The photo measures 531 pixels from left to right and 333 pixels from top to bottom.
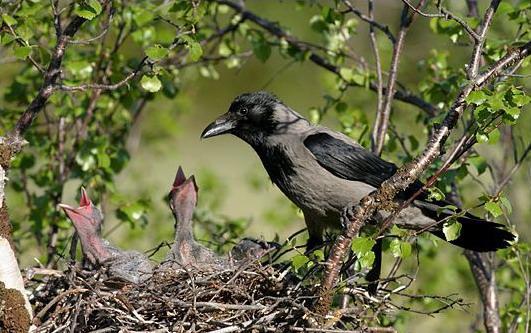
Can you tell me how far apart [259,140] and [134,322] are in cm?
176

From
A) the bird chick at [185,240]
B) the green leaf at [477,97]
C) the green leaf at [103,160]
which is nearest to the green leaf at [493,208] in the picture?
the green leaf at [477,97]

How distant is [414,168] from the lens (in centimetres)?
420

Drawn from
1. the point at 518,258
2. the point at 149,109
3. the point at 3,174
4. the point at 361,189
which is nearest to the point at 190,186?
the point at 361,189

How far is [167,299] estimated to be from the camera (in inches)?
182

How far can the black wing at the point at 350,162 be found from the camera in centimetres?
569

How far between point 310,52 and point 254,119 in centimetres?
67

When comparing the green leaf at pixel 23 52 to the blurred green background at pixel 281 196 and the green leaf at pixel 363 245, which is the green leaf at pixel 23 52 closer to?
the green leaf at pixel 363 245

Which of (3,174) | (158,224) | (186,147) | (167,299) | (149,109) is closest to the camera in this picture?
(3,174)

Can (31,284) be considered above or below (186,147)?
below

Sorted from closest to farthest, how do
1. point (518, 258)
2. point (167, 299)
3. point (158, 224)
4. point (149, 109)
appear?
point (167, 299) < point (518, 258) < point (158, 224) < point (149, 109)

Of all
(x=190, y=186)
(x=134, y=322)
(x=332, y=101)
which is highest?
(x=332, y=101)

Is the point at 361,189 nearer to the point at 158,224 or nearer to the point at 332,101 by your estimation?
the point at 332,101

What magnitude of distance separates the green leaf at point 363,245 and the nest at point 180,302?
531mm

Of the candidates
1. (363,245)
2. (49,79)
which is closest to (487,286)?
(363,245)
